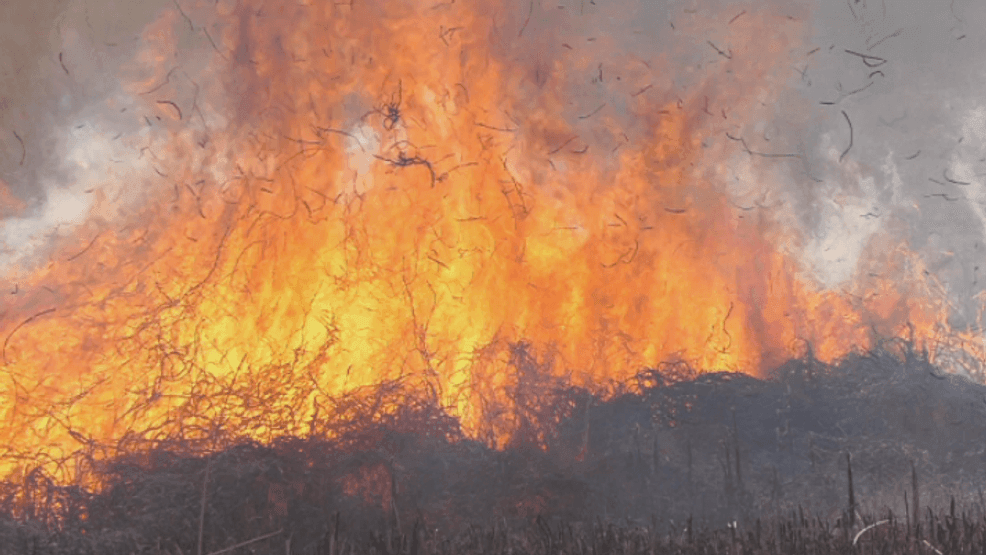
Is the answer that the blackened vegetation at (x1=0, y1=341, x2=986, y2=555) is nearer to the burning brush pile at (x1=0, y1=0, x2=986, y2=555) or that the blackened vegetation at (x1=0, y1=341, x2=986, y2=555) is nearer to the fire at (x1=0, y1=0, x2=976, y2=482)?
the burning brush pile at (x1=0, y1=0, x2=986, y2=555)

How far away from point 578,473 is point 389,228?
445 centimetres

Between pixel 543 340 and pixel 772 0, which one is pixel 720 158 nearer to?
pixel 772 0

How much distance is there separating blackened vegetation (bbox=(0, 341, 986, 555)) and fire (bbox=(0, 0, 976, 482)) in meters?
0.39

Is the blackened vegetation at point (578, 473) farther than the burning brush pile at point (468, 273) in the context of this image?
No

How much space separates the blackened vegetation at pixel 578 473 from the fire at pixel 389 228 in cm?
39

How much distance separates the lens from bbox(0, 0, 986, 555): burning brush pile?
1242cm

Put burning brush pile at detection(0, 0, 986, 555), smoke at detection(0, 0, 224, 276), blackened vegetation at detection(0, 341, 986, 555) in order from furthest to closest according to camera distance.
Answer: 1. smoke at detection(0, 0, 224, 276)
2. burning brush pile at detection(0, 0, 986, 555)
3. blackened vegetation at detection(0, 341, 986, 555)

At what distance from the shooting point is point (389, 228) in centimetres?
1357

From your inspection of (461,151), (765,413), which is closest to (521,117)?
(461,151)

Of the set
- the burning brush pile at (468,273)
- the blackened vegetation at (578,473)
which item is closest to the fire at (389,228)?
the burning brush pile at (468,273)

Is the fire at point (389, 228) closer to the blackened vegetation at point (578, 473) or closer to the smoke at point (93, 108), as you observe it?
the smoke at point (93, 108)

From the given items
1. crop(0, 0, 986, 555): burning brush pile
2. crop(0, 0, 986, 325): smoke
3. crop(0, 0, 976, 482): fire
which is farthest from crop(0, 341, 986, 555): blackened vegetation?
crop(0, 0, 986, 325): smoke

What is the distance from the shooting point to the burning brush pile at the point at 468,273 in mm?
12422

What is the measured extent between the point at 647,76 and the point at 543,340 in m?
4.43
